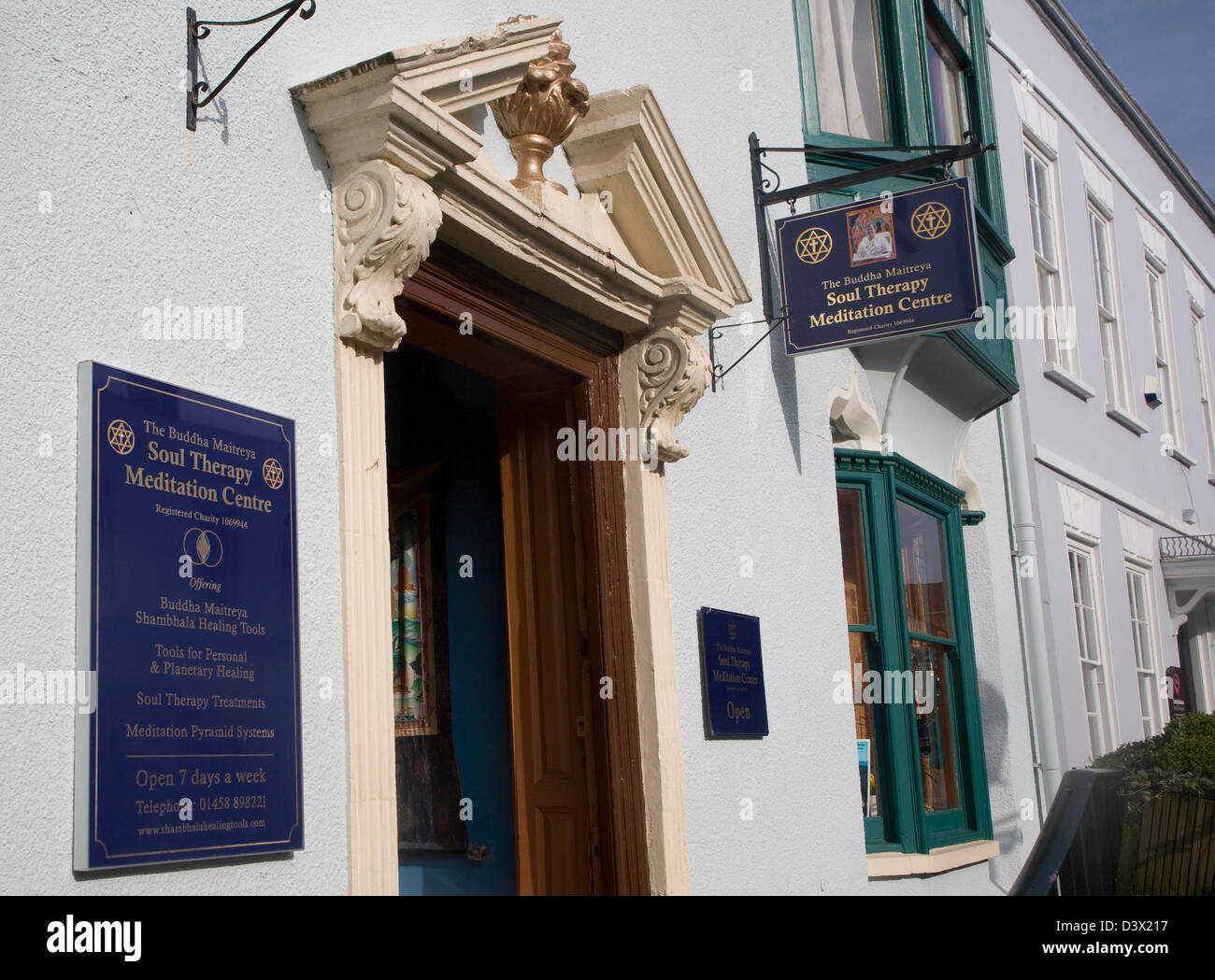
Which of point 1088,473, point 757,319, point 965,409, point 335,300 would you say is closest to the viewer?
point 335,300

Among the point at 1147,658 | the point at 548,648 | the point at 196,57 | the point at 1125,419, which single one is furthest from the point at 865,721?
the point at 1125,419

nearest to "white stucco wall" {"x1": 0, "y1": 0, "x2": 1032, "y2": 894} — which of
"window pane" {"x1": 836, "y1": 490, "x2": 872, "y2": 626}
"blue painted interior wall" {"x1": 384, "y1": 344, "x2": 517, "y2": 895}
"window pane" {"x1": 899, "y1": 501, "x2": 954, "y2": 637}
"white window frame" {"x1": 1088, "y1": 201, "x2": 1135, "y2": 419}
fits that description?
"blue painted interior wall" {"x1": 384, "y1": 344, "x2": 517, "y2": 895}

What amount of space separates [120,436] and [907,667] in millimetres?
6132

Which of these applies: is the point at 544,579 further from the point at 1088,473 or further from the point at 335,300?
the point at 1088,473

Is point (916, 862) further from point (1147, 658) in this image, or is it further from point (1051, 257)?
point (1051, 257)

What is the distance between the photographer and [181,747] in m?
3.30

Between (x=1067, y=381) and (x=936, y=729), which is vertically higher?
(x=1067, y=381)

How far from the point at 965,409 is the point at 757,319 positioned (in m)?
3.44

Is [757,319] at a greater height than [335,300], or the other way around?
[757,319]

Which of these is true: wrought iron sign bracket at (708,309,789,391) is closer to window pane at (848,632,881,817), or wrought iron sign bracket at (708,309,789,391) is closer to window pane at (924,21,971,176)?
window pane at (848,632,881,817)

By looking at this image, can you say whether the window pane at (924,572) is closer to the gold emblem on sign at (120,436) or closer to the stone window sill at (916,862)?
the stone window sill at (916,862)

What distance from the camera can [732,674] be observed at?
20.6 ft
